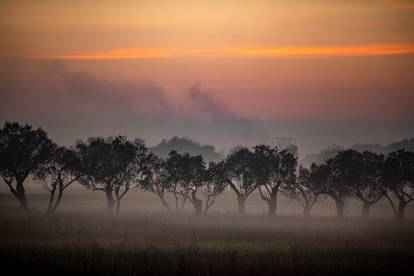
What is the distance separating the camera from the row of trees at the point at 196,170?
97.8 m

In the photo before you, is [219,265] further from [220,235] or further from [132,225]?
[132,225]

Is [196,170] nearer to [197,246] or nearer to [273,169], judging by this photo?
[273,169]

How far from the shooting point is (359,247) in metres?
60.8

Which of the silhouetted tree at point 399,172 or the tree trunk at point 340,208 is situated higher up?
the silhouetted tree at point 399,172

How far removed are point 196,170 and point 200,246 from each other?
1847 inches

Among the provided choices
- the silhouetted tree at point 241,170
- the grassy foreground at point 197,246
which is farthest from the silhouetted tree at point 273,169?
the grassy foreground at point 197,246

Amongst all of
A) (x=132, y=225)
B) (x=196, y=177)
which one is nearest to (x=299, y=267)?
(x=132, y=225)

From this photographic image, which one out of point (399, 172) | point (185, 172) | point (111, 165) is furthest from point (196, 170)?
point (399, 172)

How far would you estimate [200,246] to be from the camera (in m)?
59.2

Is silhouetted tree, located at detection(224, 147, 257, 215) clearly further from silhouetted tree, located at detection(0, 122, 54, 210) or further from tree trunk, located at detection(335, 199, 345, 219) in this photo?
silhouetted tree, located at detection(0, 122, 54, 210)

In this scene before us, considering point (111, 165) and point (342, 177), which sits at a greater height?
point (111, 165)

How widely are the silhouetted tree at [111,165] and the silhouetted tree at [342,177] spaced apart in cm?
2853

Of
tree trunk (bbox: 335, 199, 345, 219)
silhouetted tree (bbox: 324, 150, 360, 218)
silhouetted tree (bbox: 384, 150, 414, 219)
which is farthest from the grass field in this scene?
silhouetted tree (bbox: 384, 150, 414, 219)

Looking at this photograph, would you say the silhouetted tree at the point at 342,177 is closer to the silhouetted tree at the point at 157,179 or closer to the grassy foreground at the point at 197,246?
the grassy foreground at the point at 197,246
